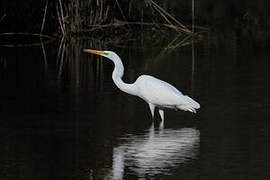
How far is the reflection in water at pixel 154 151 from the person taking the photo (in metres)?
7.61

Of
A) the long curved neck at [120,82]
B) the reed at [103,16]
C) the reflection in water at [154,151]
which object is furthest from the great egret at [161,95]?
the reed at [103,16]

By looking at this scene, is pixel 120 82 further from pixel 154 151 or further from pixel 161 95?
pixel 154 151

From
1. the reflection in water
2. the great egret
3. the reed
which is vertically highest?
the reed

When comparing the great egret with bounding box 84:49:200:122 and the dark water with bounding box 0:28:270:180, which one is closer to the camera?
the dark water with bounding box 0:28:270:180

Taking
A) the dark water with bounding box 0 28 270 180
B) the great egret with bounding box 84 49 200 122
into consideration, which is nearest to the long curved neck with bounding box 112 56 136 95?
the great egret with bounding box 84 49 200 122

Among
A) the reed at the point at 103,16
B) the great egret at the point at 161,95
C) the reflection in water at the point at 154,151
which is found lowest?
the reflection in water at the point at 154,151

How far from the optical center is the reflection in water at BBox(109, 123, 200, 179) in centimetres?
761

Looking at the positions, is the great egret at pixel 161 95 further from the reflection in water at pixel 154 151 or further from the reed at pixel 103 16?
the reed at pixel 103 16

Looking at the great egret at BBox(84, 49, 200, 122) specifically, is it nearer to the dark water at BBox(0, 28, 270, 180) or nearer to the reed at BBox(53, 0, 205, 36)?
the dark water at BBox(0, 28, 270, 180)

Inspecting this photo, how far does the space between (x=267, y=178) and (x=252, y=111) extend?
3.47m

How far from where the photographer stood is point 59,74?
1484 centimetres

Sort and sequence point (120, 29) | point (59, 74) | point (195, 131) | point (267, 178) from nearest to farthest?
1. point (267, 178)
2. point (195, 131)
3. point (59, 74)
4. point (120, 29)

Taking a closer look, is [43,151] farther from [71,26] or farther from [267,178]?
[71,26]

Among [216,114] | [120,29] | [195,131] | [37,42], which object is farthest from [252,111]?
[120,29]
